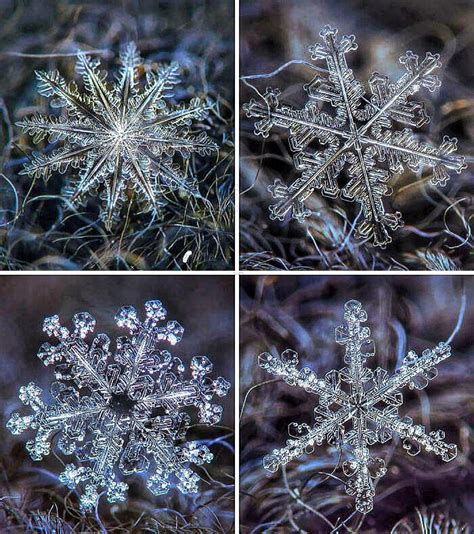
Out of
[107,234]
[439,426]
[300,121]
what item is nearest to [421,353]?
[439,426]

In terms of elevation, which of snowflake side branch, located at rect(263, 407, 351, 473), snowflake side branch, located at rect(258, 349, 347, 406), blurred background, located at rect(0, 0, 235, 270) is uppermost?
blurred background, located at rect(0, 0, 235, 270)

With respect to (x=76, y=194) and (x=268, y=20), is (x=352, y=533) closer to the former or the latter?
(x=76, y=194)

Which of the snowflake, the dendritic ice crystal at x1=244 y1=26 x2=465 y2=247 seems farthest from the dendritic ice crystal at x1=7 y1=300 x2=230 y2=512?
the dendritic ice crystal at x1=244 y1=26 x2=465 y2=247

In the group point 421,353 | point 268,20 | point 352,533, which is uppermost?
point 268,20

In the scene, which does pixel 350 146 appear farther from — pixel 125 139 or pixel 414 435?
pixel 414 435

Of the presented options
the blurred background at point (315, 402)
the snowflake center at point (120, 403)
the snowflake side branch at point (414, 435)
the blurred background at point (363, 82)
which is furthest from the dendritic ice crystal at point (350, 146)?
the snowflake center at point (120, 403)

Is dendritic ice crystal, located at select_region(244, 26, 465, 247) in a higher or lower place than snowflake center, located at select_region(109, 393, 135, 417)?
higher

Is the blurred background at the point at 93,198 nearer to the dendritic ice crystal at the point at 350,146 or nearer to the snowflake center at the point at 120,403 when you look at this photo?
the dendritic ice crystal at the point at 350,146

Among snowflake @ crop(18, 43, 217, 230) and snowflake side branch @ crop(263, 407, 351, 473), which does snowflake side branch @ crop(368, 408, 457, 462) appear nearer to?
snowflake side branch @ crop(263, 407, 351, 473)
